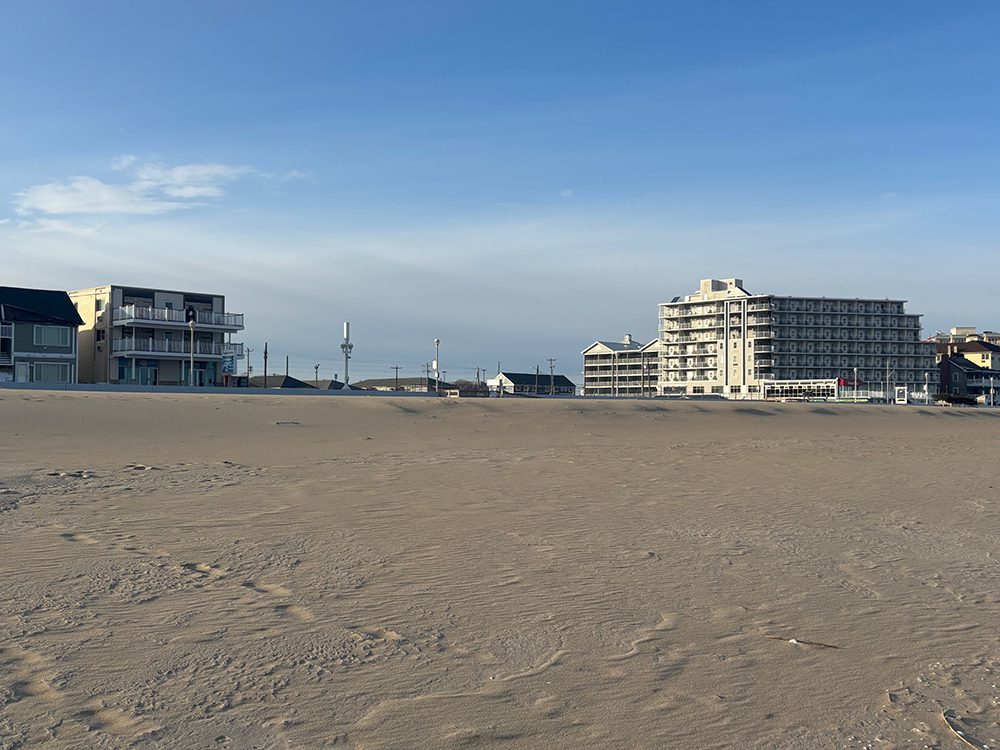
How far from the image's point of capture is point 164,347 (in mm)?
63875

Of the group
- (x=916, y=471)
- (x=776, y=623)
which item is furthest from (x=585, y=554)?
(x=916, y=471)

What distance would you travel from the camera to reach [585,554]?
364 inches

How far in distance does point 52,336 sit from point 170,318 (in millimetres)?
7791

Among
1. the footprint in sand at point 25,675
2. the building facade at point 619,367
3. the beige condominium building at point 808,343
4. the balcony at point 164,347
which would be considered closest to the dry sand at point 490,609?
the footprint in sand at point 25,675

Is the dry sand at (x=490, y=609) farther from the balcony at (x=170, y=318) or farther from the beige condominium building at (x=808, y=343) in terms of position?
the beige condominium building at (x=808, y=343)

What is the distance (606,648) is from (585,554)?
3007 mm

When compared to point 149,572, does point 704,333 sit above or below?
above

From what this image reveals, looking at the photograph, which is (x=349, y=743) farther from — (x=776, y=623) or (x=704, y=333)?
(x=704, y=333)

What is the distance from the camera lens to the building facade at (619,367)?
15275cm

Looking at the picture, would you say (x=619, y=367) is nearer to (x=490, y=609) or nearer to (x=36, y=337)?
(x=36, y=337)

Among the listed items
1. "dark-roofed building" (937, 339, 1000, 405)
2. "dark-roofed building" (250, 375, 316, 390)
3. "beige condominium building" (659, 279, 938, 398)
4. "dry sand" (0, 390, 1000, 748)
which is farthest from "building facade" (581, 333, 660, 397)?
"dry sand" (0, 390, 1000, 748)

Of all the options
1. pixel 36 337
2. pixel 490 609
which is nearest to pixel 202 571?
pixel 490 609

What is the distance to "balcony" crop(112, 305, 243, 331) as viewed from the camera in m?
63.0

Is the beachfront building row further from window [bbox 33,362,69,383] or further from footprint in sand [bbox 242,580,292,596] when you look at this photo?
footprint in sand [bbox 242,580,292,596]
